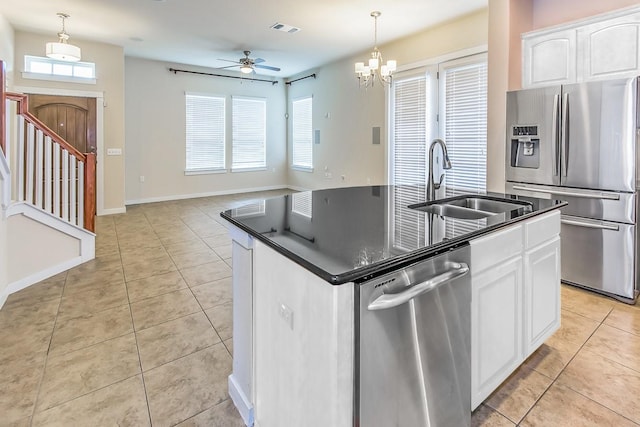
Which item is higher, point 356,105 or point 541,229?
point 356,105

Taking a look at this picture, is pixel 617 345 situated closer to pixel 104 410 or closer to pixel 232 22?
pixel 104 410

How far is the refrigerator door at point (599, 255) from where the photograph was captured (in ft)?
9.59

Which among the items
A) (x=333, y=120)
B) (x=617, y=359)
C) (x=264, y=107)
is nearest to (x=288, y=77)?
(x=264, y=107)

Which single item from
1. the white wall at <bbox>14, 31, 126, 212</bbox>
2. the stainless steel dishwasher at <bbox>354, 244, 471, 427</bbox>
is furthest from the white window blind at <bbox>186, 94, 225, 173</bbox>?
the stainless steel dishwasher at <bbox>354, 244, 471, 427</bbox>

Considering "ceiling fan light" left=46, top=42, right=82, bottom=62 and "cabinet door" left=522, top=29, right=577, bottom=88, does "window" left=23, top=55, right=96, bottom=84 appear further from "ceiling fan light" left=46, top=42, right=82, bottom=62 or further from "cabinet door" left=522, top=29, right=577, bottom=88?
"cabinet door" left=522, top=29, right=577, bottom=88

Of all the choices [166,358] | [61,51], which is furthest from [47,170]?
[61,51]

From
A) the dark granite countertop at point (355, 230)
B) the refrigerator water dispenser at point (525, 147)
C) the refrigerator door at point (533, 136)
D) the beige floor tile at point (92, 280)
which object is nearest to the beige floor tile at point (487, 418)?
the dark granite countertop at point (355, 230)

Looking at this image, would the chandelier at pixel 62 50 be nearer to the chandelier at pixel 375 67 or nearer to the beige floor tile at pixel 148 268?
the beige floor tile at pixel 148 268

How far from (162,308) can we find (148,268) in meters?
1.08

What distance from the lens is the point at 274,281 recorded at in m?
1.31

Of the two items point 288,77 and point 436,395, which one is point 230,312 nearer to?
point 436,395

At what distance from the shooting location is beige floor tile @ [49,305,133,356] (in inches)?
91.4

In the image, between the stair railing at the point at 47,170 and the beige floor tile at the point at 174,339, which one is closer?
the beige floor tile at the point at 174,339

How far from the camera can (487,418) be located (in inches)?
66.2
